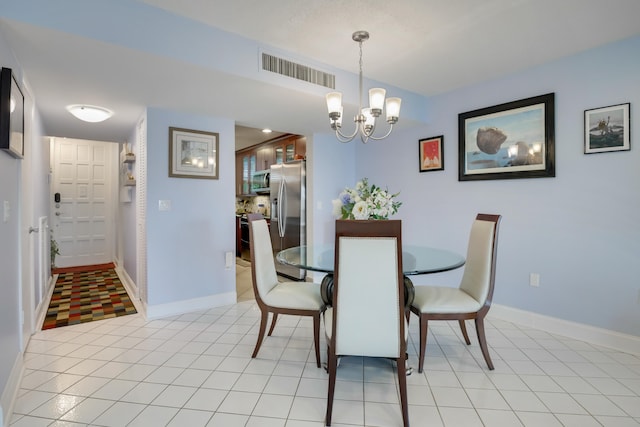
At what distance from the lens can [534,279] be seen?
2834 mm

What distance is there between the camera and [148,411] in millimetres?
1658

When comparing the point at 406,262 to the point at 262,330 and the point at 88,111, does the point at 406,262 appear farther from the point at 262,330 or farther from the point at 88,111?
the point at 88,111

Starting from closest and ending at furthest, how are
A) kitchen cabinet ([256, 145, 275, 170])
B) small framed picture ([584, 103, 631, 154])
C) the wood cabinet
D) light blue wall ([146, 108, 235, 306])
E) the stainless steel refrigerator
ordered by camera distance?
small framed picture ([584, 103, 631, 154]), light blue wall ([146, 108, 235, 306]), the stainless steel refrigerator, the wood cabinet, kitchen cabinet ([256, 145, 275, 170])

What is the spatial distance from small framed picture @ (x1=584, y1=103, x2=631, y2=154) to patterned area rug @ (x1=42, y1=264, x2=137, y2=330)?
4.36 m

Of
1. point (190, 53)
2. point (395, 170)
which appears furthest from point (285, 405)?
point (395, 170)

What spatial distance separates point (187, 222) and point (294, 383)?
1.98 m

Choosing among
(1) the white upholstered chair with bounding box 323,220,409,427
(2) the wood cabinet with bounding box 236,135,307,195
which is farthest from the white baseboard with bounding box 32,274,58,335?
(2) the wood cabinet with bounding box 236,135,307,195

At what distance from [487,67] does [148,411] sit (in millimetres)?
3492

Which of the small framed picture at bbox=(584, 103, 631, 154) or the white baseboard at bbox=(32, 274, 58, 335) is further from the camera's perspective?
the white baseboard at bbox=(32, 274, 58, 335)

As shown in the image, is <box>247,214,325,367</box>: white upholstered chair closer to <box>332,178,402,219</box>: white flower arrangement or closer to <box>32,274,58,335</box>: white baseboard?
<box>332,178,402,219</box>: white flower arrangement

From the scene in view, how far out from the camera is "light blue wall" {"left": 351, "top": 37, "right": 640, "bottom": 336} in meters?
2.35

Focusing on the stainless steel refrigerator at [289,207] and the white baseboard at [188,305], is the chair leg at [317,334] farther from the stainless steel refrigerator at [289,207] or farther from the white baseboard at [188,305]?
the stainless steel refrigerator at [289,207]

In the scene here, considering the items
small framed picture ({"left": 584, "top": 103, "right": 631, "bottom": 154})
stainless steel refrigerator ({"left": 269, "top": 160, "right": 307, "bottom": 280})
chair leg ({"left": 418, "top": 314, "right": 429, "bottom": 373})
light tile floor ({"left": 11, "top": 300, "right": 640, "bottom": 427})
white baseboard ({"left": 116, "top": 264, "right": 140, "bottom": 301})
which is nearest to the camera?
light tile floor ({"left": 11, "top": 300, "right": 640, "bottom": 427})

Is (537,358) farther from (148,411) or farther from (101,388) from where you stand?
(101,388)
